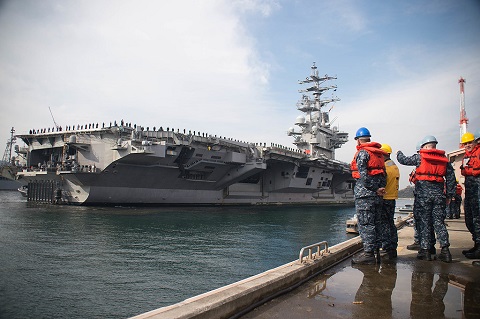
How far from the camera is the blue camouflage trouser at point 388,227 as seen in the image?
4703 millimetres

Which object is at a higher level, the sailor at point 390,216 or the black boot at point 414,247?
the sailor at point 390,216

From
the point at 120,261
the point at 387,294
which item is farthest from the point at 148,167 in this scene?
the point at 387,294

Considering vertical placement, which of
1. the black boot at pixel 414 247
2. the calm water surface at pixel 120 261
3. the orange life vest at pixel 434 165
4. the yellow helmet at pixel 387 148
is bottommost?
the calm water surface at pixel 120 261

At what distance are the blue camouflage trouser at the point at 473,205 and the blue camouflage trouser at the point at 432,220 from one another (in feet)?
1.69

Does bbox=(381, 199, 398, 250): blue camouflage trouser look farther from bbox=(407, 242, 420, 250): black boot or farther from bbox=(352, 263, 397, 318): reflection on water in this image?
bbox=(407, 242, 420, 250): black boot

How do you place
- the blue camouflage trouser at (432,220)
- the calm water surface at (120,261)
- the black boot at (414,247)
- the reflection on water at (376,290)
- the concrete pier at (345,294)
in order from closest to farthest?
the concrete pier at (345,294), the reflection on water at (376,290), the blue camouflage trouser at (432,220), the calm water surface at (120,261), the black boot at (414,247)

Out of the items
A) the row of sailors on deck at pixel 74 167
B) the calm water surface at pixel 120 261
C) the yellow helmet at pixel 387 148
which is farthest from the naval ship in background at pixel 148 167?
the yellow helmet at pixel 387 148

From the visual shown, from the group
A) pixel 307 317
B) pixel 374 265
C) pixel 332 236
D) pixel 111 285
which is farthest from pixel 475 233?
pixel 332 236

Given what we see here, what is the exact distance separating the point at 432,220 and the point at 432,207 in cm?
18

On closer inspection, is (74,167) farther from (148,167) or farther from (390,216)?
(390,216)

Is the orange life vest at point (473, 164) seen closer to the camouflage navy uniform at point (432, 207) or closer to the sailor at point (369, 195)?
the camouflage navy uniform at point (432, 207)

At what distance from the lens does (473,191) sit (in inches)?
191

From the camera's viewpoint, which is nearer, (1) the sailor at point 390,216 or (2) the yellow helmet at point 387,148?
(1) the sailor at point 390,216

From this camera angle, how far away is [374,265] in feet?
13.9
